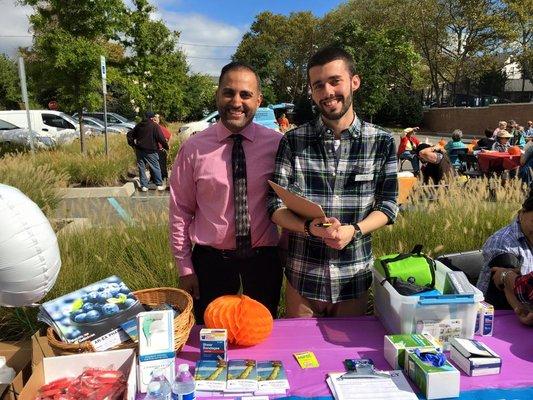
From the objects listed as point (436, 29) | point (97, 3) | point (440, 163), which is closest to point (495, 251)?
point (440, 163)

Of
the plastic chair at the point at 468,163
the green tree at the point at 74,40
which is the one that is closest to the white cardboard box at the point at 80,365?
the plastic chair at the point at 468,163

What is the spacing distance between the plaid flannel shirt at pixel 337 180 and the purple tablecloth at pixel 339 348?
0.19 metres

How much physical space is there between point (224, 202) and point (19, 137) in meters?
15.1

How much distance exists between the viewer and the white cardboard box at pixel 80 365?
1.70m

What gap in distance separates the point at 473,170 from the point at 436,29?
102ft

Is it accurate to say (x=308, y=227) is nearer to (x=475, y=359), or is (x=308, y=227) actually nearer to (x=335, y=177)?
(x=335, y=177)

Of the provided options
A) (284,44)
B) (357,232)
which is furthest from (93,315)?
(284,44)

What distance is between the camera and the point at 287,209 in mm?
2203

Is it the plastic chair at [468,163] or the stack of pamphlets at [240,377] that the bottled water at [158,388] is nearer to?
the stack of pamphlets at [240,377]

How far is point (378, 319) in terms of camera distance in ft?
7.86

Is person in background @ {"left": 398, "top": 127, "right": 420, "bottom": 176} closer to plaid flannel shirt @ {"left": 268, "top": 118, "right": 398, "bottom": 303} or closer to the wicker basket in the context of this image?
plaid flannel shirt @ {"left": 268, "top": 118, "right": 398, "bottom": 303}

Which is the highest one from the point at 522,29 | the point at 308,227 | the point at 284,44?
the point at 284,44

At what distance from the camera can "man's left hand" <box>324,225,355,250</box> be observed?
206 cm

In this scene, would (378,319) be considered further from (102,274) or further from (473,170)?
(473,170)
